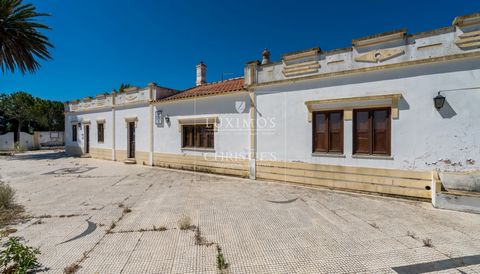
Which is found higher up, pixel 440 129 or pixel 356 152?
pixel 440 129

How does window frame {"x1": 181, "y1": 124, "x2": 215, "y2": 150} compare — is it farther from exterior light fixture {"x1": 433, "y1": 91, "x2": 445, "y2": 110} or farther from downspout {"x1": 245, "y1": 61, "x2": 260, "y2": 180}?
exterior light fixture {"x1": 433, "y1": 91, "x2": 445, "y2": 110}

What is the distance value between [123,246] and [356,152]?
22.0 ft

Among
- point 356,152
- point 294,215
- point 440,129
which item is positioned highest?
point 440,129

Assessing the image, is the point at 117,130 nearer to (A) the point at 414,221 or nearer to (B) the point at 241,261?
(B) the point at 241,261

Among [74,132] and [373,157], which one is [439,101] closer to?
[373,157]

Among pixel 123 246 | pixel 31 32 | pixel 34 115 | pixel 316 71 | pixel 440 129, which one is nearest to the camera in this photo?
pixel 123 246

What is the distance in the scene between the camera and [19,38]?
13.4 meters

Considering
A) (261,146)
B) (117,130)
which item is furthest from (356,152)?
(117,130)

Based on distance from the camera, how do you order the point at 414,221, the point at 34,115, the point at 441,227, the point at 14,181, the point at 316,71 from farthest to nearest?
1. the point at 34,115
2. the point at 14,181
3. the point at 316,71
4. the point at 414,221
5. the point at 441,227

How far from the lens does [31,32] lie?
13.8 meters

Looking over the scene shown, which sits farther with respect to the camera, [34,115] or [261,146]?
[34,115]

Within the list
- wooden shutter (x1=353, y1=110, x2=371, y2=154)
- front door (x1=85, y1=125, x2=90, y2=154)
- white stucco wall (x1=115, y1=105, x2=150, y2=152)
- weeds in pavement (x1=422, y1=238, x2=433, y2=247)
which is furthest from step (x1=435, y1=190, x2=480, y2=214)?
front door (x1=85, y1=125, x2=90, y2=154)

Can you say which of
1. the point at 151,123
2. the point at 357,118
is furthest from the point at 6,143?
→ the point at 357,118

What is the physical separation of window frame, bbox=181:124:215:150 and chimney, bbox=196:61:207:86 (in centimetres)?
516
